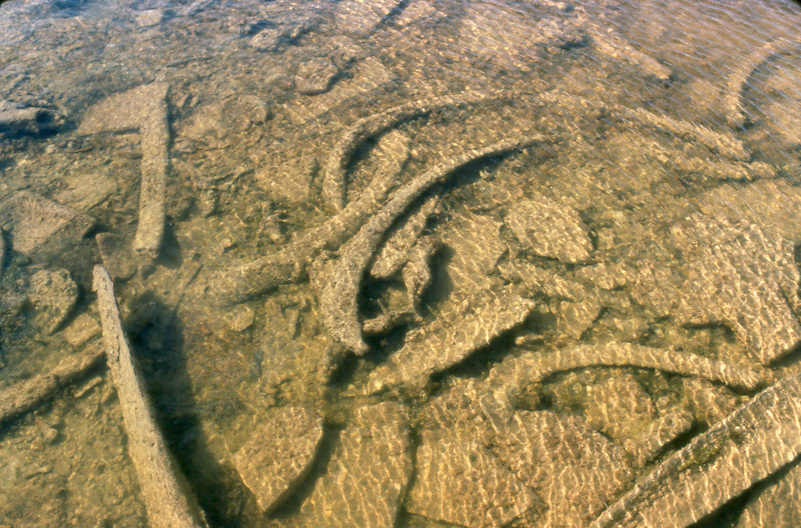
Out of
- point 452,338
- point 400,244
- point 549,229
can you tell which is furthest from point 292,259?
point 549,229

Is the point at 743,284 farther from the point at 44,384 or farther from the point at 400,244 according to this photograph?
the point at 44,384

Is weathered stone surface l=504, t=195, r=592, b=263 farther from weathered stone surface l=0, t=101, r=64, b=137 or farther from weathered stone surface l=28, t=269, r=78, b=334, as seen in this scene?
weathered stone surface l=0, t=101, r=64, b=137

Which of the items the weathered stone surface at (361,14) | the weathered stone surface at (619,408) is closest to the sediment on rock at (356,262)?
the weathered stone surface at (619,408)

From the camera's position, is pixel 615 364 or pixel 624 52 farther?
pixel 624 52

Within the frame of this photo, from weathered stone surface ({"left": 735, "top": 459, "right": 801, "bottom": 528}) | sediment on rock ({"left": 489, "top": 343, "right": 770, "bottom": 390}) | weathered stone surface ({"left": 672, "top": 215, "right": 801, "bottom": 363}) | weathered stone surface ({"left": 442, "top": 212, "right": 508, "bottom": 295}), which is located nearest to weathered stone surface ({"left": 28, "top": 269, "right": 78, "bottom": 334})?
weathered stone surface ({"left": 442, "top": 212, "right": 508, "bottom": 295})

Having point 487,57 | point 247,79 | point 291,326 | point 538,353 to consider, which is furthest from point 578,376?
point 247,79

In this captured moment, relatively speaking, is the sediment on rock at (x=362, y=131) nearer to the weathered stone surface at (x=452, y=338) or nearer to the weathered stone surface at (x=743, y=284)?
the weathered stone surface at (x=452, y=338)
